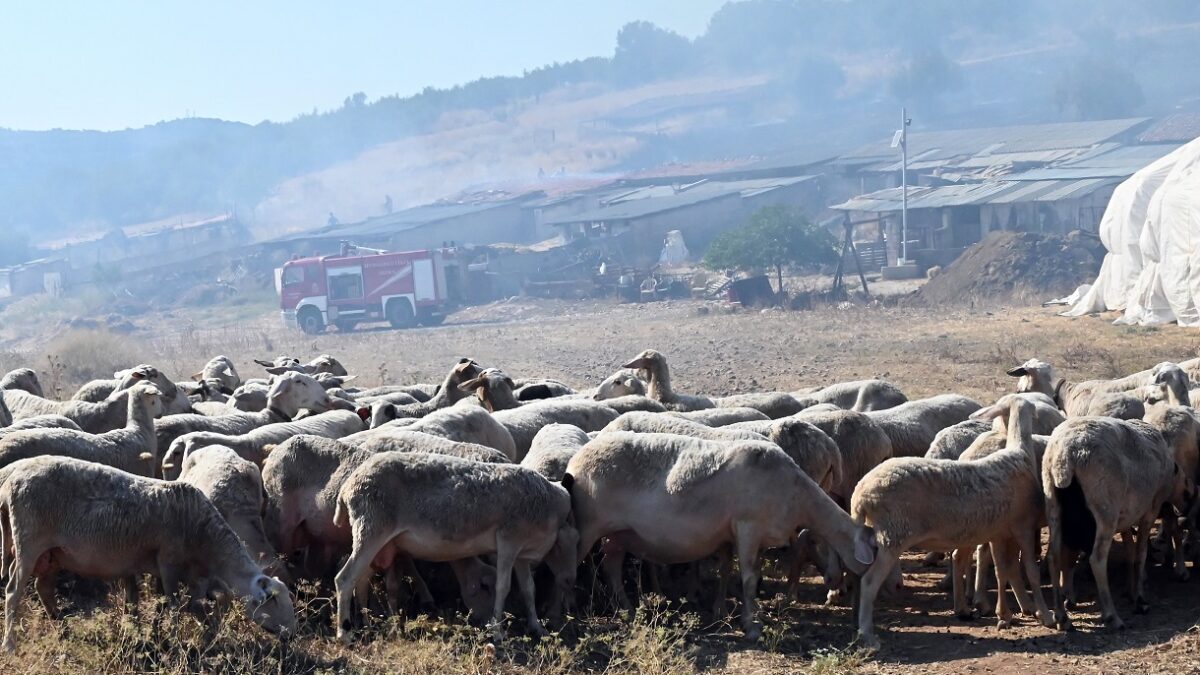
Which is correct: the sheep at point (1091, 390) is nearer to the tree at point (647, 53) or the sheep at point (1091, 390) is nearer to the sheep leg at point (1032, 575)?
the sheep leg at point (1032, 575)

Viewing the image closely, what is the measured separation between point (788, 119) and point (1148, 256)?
317 feet

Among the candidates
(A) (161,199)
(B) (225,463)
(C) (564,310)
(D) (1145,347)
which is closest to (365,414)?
(B) (225,463)

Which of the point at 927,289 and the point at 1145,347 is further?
the point at 927,289

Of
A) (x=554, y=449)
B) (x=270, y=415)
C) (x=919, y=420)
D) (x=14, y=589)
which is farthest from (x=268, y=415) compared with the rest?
(x=919, y=420)

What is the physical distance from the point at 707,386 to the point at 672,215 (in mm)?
40740

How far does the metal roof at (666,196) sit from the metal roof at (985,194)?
8.63 metres

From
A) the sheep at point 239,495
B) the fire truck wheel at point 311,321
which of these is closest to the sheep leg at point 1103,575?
the sheep at point 239,495

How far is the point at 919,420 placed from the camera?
12.1m

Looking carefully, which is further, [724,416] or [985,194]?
[985,194]

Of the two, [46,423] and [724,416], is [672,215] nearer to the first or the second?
[724,416]

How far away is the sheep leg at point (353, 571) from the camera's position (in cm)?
794

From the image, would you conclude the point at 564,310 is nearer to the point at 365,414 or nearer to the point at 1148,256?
the point at 1148,256

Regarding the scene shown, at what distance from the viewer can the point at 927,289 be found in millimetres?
40000

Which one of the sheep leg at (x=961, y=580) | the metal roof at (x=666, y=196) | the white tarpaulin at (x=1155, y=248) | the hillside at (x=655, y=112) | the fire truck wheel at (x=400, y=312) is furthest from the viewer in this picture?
the hillside at (x=655, y=112)
